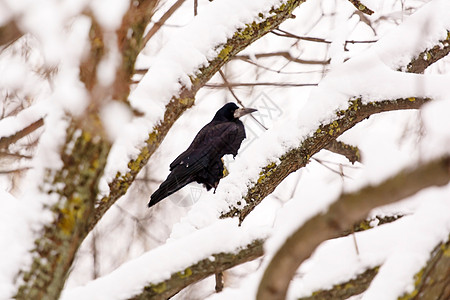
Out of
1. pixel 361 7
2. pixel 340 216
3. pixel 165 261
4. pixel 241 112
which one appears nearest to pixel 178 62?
pixel 165 261

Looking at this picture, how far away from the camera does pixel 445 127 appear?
1.34 m

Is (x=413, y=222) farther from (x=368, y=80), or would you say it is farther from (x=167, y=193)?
(x=167, y=193)

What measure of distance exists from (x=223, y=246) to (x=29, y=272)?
72 centimetres

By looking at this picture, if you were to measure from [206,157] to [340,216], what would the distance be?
3.42 meters

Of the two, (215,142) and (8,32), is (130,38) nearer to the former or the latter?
(8,32)

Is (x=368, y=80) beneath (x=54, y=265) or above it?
above

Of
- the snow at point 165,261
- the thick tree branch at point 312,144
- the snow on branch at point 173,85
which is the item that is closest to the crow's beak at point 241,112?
the thick tree branch at point 312,144

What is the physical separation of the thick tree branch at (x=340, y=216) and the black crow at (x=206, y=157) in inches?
113

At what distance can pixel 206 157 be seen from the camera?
15.0ft

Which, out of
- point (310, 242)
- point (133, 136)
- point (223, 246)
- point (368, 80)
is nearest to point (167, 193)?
point (133, 136)

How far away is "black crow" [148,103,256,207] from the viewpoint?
430 cm

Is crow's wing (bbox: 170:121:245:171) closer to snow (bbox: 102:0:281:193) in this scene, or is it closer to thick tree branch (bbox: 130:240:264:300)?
snow (bbox: 102:0:281:193)

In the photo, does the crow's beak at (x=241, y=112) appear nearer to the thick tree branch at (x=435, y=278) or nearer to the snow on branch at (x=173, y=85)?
the snow on branch at (x=173, y=85)

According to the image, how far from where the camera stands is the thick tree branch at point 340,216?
109cm
